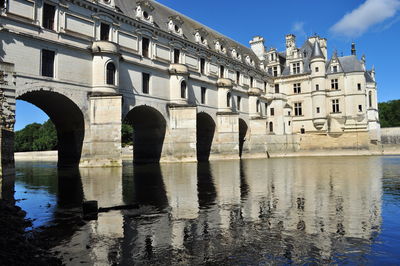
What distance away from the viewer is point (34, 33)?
2347 centimetres

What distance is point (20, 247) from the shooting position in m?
5.10

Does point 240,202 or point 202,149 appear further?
point 202,149

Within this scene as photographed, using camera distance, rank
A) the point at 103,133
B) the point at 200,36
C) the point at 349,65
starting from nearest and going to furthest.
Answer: the point at 103,133, the point at 200,36, the point at 349,65

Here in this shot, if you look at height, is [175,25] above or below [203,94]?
above

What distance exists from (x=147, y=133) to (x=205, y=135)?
10.0m

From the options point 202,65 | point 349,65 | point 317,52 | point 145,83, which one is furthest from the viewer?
point 349,65

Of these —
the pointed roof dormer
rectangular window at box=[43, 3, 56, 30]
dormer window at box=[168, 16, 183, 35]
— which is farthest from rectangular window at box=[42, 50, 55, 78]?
the pointed roof dormer

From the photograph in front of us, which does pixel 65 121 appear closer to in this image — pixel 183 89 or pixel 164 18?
pixel 183 89

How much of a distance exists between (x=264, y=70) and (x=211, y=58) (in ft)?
61.4

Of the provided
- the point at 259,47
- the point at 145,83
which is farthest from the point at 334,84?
the point at 145,83

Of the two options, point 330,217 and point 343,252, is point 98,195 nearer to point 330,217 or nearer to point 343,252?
point 330,217

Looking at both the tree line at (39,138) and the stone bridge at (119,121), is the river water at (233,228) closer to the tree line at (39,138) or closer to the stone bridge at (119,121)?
the stone bridge at (119,121)

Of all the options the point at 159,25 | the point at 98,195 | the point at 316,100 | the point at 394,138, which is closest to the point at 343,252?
the point at 98,195

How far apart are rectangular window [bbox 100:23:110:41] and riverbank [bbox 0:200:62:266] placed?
81.6 ft
